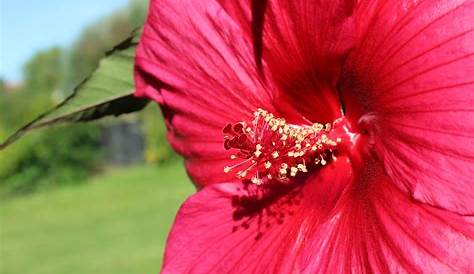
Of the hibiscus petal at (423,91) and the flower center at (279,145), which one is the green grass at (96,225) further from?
the hibiscus petal at (423,91)

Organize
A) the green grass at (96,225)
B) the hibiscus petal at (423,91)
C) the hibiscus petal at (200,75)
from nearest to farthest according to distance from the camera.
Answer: the hibiscus petal at (423,91) → the hibiscus petal at (200,75) → the green grass at (96,225)

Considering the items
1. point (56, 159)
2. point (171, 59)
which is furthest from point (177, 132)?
point (56, 159)

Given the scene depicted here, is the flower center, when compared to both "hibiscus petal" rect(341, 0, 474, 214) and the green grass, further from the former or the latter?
the green grass

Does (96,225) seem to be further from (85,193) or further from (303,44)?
(303,44)

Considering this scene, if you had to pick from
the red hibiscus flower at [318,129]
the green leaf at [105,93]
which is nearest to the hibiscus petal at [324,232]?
the red hibiscus flower at [318,129]

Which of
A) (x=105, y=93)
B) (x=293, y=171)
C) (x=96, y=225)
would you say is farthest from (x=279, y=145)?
(x=96, y=225)

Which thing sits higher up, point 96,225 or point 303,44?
point 96,225

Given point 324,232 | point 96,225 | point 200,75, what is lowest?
point 324,232

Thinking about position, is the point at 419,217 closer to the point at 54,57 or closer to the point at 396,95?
the point at 396,95
